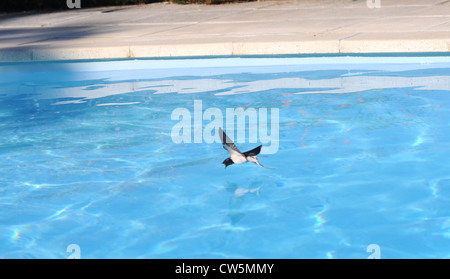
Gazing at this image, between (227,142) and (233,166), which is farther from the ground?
(233,166)

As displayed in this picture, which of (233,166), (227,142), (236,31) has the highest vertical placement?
(236,31)

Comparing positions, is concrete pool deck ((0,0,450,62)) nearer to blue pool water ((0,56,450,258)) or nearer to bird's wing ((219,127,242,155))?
blue pool water ((0,56,450,258))

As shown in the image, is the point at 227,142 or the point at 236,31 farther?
the point at 236,31

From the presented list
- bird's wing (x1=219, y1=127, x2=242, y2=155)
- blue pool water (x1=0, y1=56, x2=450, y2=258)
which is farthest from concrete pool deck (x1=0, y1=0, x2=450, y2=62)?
bird's wing (x1=219, y1=127, x2=242, y2=155)

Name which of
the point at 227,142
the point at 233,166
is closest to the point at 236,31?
the point at 233,166

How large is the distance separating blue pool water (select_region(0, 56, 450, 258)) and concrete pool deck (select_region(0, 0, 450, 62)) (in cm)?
17

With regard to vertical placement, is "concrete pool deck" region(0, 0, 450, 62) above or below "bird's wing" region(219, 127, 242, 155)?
above

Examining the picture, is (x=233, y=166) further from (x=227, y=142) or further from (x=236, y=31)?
(x=236, y=31)

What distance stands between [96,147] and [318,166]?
1640 millimetres

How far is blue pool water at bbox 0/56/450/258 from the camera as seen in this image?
329cm

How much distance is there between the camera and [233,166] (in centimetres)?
434

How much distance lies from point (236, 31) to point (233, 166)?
11.9ft

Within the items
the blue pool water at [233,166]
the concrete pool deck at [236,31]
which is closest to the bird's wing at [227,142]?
the blue pool water at [233,166]

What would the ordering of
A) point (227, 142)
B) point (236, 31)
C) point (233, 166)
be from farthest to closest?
point (236, 31) → point (233, 166) → point (227, 142)
